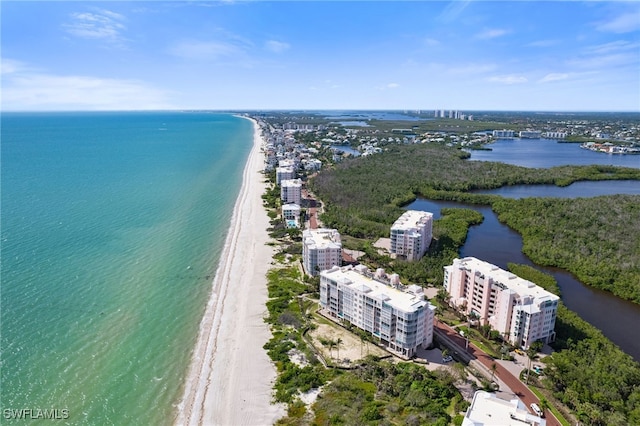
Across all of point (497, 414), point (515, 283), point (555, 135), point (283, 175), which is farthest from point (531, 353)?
point (555, 135)

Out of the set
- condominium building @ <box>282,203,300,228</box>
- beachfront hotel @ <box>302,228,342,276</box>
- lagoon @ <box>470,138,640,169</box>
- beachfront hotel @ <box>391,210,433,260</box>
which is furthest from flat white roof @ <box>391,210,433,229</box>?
lagoon @ <box>470,138,640,169</box>

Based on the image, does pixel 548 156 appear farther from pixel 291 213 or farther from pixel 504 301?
pixel 504 301

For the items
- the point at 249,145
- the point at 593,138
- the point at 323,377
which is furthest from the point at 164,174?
the point at 593,138

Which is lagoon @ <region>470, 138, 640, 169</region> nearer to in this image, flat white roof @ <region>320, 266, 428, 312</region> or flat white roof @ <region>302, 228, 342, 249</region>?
flat white roof @ <region>302, 228, 342, 249</region>

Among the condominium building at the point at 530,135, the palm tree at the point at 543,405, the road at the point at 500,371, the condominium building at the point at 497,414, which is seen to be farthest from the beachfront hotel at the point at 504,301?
the condominium building at the point at 530,135

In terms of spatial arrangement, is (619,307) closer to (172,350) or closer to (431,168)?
(172,350)

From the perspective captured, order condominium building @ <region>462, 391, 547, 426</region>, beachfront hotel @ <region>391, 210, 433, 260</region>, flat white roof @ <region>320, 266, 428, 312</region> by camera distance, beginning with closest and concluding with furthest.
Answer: condominium building @ <region>462, 391, 547, 426</region> → flat white roof @ <region>320, 266, 428, 312</region> → beachfront hotel @ <region>391, 210, 433, 260</region>

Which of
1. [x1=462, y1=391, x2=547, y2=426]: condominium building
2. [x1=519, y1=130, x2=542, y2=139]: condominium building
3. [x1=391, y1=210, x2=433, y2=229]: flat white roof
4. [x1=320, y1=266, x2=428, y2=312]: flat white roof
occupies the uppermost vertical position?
[x1=519, y1=130, x2=542, y2=139]: condominium building

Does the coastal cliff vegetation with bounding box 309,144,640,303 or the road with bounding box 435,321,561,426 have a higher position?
the coastal cliff vegetation with bounding box 309,144,640,303
